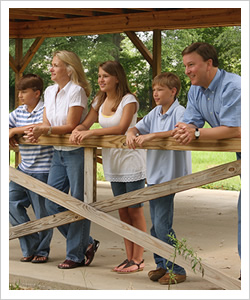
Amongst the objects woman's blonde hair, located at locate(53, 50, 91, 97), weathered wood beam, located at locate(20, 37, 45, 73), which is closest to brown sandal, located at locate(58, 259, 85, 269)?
woman's blonde hair, located at locate(53, 50, 91, 97)

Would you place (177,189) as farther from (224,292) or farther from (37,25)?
(37,25)

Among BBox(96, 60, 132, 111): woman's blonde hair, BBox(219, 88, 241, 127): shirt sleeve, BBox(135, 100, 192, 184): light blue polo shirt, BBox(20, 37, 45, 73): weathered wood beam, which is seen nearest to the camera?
BBox(219, 88, 241, 127): shirt sleeve

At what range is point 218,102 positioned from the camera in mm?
4633

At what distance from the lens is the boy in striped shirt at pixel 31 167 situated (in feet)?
19.6

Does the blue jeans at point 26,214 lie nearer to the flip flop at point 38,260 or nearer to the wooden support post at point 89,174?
the flip flop at point 38,260

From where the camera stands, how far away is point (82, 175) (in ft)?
18.5

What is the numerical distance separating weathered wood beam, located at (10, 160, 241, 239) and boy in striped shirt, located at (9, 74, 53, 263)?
0.87 feet

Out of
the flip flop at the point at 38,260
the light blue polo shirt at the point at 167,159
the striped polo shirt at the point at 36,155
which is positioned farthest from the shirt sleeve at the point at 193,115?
the flip flop at the point at 38,260

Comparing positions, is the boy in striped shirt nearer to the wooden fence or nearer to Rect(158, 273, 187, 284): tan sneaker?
the wooden fence

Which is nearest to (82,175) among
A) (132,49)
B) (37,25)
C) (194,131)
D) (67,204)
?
(67,204)

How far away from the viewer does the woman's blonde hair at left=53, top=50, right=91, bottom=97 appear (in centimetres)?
562

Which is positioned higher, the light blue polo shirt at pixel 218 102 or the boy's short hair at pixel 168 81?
the boy's short hair at pixel 168 81

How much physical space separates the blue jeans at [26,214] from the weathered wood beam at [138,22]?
4.66 metres

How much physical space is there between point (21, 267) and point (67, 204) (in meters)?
0.93
